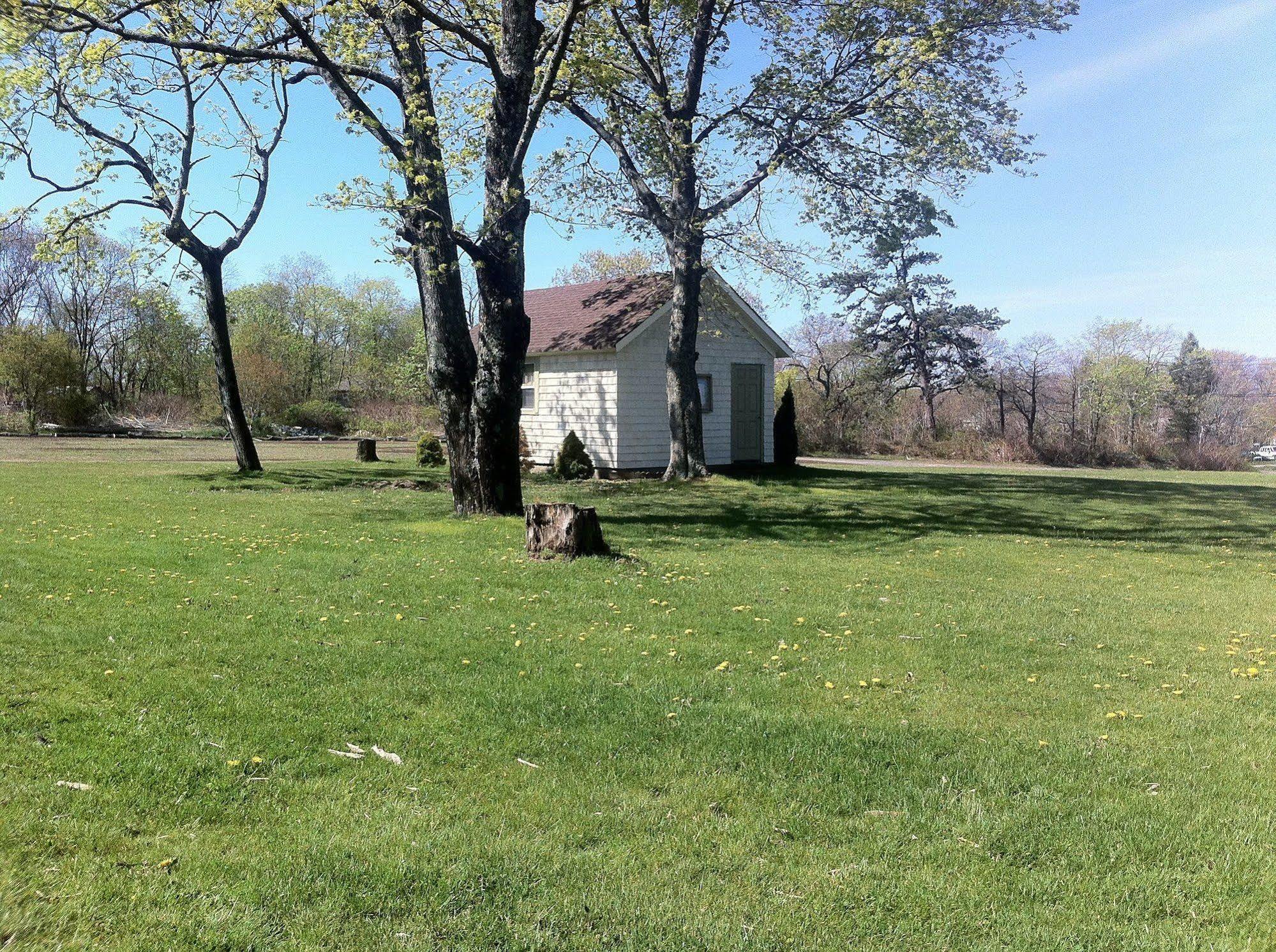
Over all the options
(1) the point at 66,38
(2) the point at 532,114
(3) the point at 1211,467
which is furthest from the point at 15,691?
(3) the point at 1211,467

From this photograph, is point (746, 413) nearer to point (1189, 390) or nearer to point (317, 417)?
point (317, 417)

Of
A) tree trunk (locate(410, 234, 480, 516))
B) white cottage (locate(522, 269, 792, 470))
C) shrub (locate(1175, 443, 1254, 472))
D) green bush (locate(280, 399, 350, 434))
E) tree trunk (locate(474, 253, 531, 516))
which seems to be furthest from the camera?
green bush (locate(280, 399, 350, 434))

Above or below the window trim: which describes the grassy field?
below

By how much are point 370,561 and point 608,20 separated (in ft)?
47.7

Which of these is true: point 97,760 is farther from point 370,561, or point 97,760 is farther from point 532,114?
point 532,114

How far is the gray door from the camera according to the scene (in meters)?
23.5

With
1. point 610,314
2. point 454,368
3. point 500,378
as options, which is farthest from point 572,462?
point 500,378

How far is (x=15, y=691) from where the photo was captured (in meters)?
4.50

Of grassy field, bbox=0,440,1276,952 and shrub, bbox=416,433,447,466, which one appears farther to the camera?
shrub, bbox=416,433,447,466

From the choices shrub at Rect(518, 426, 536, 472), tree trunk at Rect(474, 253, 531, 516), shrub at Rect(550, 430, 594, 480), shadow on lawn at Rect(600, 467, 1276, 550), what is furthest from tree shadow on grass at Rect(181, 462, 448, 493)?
shadow on lawn at Rect(600, 467, 1276, 550)

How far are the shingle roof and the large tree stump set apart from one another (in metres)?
11.8

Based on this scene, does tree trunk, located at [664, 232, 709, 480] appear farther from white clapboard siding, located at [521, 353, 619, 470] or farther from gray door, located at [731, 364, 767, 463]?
gray door, located at [731, 364, 767, 463]

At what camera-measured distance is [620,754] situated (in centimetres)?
415

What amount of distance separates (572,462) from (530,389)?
3.44 m
